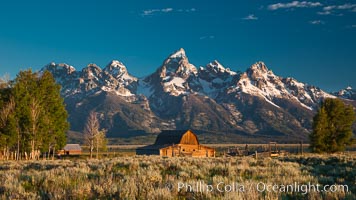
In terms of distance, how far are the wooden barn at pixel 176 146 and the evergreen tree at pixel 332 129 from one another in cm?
2786

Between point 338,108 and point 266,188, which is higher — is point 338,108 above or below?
above

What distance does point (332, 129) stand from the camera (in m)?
60.6

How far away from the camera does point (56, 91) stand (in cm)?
5966

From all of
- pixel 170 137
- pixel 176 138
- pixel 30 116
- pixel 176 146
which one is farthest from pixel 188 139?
pixel 30 116

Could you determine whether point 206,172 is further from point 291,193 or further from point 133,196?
point 133,196

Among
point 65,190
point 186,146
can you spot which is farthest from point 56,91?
point 65,190

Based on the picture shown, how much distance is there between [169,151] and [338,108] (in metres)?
35.7

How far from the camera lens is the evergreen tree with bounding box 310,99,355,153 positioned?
59.3m

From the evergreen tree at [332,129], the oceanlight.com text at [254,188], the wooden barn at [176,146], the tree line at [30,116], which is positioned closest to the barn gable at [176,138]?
the wooden barn at [176,146]

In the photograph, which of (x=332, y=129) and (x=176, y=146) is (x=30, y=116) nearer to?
(x=176, y=146)

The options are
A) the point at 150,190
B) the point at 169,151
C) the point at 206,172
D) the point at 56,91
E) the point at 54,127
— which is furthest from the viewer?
the point at 169,151

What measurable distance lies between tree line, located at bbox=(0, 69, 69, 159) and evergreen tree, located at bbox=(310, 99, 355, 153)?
131 feet

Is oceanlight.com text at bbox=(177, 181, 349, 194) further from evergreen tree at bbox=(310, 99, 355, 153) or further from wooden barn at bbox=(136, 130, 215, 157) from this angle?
wooden barn at bbox=(136, 130, 215, 157)

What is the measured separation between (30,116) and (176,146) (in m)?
38.5
